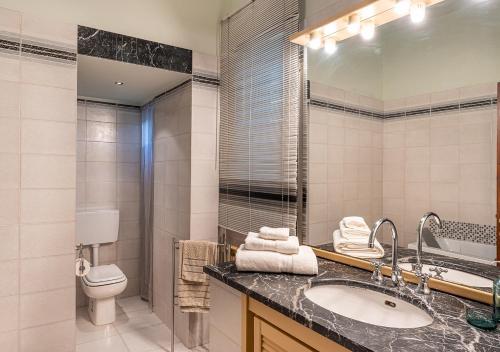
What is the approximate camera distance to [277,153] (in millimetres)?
2129

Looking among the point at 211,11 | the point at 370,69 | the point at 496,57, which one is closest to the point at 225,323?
the point at 370,69

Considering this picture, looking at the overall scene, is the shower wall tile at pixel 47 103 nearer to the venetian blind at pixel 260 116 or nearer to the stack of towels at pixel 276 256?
the venetian blind at pixel 260 116

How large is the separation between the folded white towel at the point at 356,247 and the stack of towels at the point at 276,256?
0.75 feet

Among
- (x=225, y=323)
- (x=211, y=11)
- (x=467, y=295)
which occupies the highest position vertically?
(x=211, y=11)

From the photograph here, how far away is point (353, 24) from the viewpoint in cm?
170

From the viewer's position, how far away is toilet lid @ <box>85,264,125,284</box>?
293cm

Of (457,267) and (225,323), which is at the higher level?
(457,267)

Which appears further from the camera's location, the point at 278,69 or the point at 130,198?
the point at 130,198

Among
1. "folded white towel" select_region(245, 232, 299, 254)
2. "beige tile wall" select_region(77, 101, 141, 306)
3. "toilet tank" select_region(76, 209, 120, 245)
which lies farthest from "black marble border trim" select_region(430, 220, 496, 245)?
"beige tile wall" select_region(77, 101, 141, 306)

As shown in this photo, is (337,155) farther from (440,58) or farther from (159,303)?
(159,303)

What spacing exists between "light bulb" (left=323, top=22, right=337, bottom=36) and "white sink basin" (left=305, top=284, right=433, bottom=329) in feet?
4.26

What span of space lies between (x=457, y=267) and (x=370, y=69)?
1019 mm

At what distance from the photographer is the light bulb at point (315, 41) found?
185cm

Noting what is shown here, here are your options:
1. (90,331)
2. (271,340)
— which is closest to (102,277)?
(90,331)
